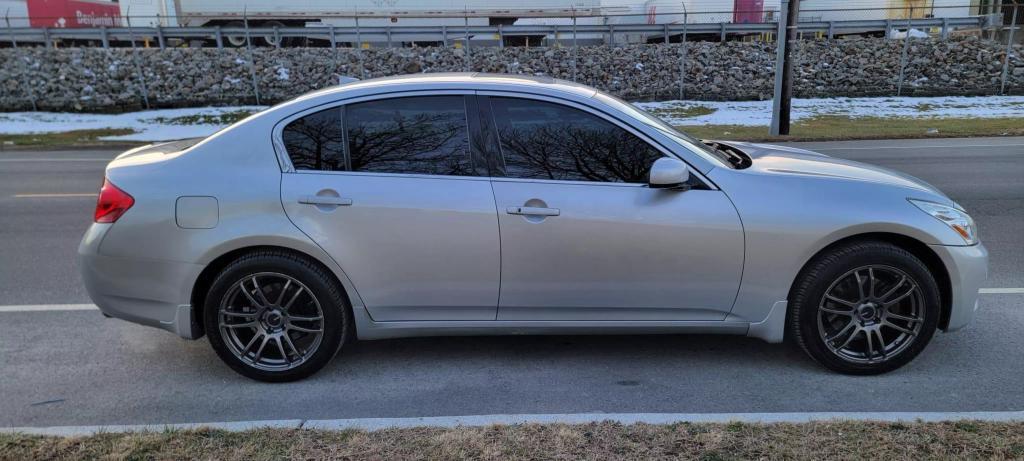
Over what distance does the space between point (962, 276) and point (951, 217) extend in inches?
12.8

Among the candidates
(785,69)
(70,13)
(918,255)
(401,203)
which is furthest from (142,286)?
(70,13)

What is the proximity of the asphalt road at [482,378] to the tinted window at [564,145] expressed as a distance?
1.15 meters

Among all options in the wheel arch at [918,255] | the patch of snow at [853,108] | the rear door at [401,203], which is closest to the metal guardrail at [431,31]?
the patch of snow at [853,108]

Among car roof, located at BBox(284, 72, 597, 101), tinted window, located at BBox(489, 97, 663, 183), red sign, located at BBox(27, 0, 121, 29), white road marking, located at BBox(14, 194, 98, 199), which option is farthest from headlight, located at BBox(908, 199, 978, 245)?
red sign, located at BBox(27, 0, 121, 29)

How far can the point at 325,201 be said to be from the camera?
3701 mm

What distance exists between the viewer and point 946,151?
41.7ft

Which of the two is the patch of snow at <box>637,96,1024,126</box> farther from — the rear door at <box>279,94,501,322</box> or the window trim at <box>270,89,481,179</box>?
the rear door at <box>279,94,501,322</box>

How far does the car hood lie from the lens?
391 centimetres

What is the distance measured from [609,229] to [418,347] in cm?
153

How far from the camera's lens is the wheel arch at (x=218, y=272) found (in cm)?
377

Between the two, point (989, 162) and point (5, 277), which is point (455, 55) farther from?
point (5, 277)

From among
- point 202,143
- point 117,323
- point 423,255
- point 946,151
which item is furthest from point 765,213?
point 946,151

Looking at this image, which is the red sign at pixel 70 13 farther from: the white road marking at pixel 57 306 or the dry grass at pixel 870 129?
the white road marking at pixel 57 306

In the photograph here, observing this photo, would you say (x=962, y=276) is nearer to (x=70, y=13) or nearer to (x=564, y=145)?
(x=564, y=145)
